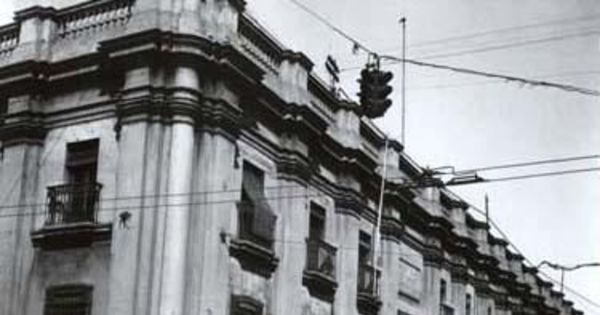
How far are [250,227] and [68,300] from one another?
158 inches

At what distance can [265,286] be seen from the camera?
866 inches

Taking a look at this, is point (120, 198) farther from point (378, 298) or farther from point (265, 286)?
point (378, 298)

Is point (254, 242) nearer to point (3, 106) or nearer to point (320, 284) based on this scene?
point (320, 284)

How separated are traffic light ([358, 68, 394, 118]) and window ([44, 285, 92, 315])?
21.6 ft

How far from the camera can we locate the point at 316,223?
24984 millimetres

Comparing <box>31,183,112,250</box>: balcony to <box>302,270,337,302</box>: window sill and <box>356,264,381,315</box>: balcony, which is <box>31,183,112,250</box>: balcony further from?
<box>356,264,381,315</box>: balcony

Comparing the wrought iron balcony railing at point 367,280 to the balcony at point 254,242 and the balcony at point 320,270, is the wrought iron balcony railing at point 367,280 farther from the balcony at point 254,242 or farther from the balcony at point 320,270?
the balcony at point 254,242

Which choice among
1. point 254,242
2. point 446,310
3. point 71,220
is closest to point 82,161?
point 71,220

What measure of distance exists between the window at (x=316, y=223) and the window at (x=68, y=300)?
6.66 m

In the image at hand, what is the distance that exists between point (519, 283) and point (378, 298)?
53.5 ft

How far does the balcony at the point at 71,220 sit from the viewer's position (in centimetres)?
1959

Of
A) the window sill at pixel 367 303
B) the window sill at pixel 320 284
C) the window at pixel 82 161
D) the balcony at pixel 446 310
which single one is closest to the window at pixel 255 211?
the window sill at pixel 320 284

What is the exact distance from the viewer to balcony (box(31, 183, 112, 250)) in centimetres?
1959

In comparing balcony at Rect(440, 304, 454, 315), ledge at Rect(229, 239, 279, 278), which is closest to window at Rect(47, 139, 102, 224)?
ledge at Rect(229, 239, 279, 278)
